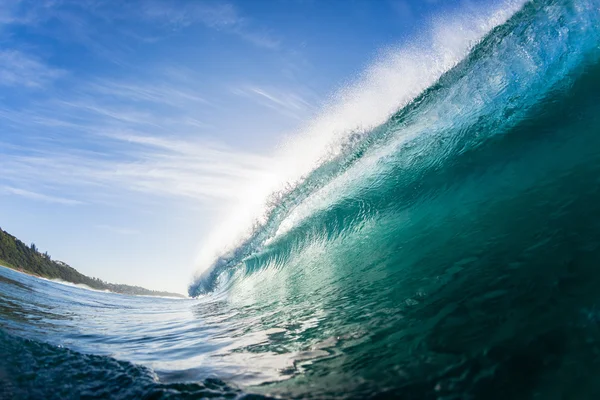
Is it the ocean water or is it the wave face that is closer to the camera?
the ocean water

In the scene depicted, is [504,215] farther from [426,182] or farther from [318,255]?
[318,255]

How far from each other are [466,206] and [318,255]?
3843mm

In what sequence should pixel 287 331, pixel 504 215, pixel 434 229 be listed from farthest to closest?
pixel 434 229 < pixel 504 215 < pixel 287 331

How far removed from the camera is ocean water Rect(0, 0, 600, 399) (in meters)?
2.04

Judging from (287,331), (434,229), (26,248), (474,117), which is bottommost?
(26,248)

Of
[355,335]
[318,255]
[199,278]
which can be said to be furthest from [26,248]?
[355,335]

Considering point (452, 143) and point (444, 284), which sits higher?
point (452, 143)

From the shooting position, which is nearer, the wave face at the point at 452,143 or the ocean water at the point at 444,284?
the ocean water at the point at 444,284

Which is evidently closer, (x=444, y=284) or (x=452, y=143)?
(x=444, y=284)

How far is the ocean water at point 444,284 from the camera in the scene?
2.04m

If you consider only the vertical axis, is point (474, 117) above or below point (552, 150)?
above

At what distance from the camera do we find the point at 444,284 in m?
3.31

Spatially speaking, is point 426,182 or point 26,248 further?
point 26,248

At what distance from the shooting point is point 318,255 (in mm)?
8141
